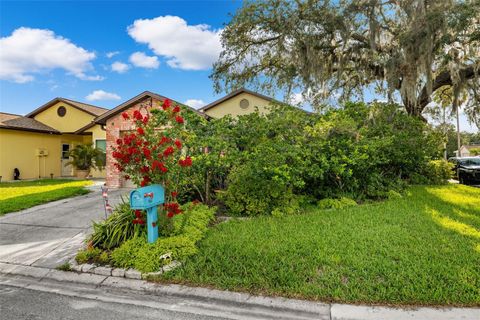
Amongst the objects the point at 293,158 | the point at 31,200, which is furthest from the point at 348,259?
the point at 31,200

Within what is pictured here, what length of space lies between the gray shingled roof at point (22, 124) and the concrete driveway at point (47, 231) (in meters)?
8.73

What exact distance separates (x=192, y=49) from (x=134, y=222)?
305 inches

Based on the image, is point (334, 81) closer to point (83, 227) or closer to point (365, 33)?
point (365, 33)

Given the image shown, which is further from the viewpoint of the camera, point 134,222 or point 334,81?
point 334,81

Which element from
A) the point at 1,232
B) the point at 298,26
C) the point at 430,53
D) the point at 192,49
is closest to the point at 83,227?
the point at 1,232

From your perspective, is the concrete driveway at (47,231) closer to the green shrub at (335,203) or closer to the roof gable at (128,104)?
the roof gable at (128,104)

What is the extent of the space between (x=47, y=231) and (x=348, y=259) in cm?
540

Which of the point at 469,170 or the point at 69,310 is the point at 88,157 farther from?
the point at 469,170

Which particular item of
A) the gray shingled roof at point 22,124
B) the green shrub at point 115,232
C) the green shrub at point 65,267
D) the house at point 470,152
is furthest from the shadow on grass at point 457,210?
the house at point 470,152

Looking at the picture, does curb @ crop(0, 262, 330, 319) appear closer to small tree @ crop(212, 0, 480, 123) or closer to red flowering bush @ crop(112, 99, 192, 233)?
red flowering bush @ crop(112, 99, 192, 233)

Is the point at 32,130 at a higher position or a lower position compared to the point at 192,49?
lower

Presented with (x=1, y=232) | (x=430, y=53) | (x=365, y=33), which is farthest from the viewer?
(x=365, y=33)

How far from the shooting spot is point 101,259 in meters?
3.72

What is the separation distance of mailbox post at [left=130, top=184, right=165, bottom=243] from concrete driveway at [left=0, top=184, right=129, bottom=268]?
1.35m
